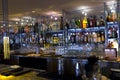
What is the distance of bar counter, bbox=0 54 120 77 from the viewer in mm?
2501

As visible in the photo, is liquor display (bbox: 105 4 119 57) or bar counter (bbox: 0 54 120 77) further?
liquor display (bbox: 105 4 119 57)

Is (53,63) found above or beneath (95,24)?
beneath

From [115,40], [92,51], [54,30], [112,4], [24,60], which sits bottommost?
[24,60]

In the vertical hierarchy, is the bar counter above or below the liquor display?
below

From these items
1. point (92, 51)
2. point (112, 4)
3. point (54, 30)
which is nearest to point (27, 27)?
point (54, 30)

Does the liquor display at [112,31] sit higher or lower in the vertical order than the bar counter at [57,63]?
higher

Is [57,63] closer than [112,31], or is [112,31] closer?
[57,63]

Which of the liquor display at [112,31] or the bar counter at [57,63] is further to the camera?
the liquor display at [112,31]

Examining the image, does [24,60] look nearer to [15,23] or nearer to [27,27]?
[27,27]

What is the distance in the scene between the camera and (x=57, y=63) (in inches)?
124

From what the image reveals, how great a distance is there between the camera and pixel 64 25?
13.2 ft

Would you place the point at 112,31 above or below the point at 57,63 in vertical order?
above

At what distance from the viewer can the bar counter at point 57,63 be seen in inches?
98.5

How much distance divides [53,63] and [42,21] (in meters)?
1.76
